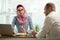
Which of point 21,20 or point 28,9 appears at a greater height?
point 28,9

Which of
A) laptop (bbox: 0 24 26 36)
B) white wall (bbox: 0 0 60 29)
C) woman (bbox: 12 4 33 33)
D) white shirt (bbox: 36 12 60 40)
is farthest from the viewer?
white wall (bbox: 0 0 60 29)

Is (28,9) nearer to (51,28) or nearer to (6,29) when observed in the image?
(6,29)

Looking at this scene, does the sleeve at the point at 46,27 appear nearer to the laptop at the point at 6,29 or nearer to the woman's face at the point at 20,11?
the laptop at the point at 6,29

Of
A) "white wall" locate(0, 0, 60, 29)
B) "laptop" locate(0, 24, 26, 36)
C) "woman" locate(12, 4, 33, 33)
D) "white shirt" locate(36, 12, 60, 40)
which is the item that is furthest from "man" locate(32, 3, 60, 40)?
"white wall" locate(0, 0, 60, 29)

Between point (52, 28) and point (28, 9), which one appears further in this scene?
point (28, 9)

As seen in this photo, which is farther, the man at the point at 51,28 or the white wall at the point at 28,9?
the white wall at the point at 28,9

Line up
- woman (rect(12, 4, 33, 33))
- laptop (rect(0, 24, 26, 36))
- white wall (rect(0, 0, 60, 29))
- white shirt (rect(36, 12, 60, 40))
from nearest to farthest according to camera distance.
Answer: white shirt (rect(36, 12, 60, 40)), laptop (rect(0, 24, 26, 36)), woman (rect(12, 4, 33, 33)), white wall (rect(0, 0, 60, 29))

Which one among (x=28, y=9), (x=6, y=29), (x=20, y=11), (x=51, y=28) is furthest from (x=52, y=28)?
(x=28, y=9)

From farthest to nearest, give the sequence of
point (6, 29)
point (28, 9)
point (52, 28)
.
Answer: point (28, 9) < point (6, 29) < point (52, 28)

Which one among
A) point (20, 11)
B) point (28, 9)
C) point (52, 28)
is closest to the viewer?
point (52, 28)

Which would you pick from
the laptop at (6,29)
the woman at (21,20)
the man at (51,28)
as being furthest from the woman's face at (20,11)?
the man at (51,28)

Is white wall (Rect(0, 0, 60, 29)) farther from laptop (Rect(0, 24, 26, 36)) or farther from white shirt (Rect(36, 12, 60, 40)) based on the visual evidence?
white shirt (Rect(36, 12, 60, 40))

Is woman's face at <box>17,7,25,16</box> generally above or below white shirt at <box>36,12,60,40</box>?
above

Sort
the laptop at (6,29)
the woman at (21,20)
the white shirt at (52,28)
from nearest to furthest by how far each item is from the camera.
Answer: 1. the white shirt at (52,28)
2. the laptop at (6,29)
3. the woman at (21,20)
